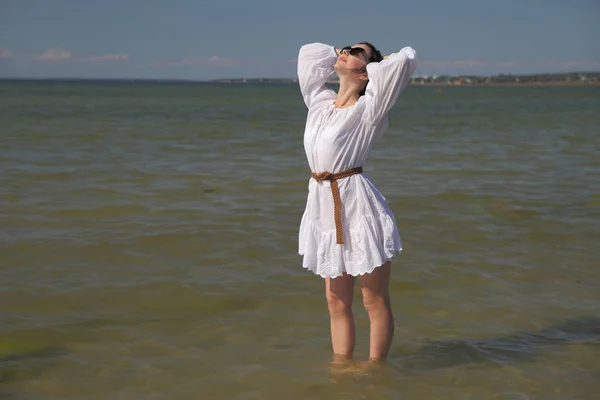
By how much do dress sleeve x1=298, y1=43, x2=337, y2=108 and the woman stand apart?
0.37 ft

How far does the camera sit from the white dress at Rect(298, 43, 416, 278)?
385cm

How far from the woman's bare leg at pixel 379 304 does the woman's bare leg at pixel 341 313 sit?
0.31 ft

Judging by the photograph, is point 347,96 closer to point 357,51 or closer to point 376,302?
point 357,51

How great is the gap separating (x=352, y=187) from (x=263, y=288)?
2.54 metres

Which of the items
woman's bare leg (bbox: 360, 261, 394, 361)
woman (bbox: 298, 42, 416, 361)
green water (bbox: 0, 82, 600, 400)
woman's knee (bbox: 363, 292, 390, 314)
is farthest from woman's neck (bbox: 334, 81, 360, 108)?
green water (bbox: 0, 82, 600, 400)

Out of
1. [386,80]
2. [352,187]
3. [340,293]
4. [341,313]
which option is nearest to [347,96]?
[386,80]

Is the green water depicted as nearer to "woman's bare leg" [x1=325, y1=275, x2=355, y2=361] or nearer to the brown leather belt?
"woman's bare leg" [x1=325, y1=275, x2=355, y2=361]

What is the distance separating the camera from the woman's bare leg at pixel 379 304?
4.09 meters

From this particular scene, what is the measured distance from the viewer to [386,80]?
373 cm

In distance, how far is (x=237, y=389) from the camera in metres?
4.44

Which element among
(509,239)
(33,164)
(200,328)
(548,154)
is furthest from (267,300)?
(548,154)

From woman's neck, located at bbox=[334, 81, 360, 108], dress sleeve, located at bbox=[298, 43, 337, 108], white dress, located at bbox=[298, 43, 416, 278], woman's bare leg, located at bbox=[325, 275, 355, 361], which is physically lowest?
woman's bare leg, located at bbox=[325, 275, 355, 361]

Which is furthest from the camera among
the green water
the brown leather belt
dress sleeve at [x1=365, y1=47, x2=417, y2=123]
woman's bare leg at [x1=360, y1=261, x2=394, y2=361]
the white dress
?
the green water

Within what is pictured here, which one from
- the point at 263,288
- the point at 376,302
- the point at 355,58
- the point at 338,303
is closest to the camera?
the point at 355,58
